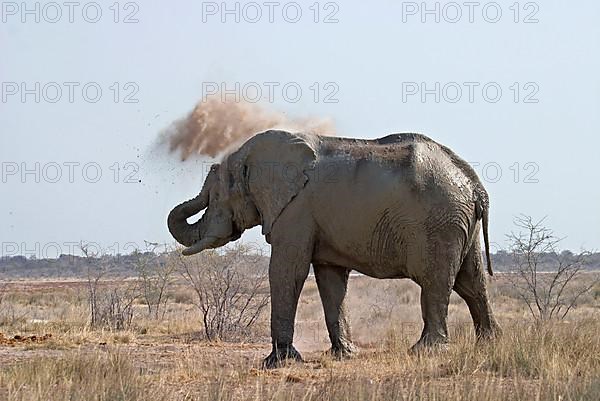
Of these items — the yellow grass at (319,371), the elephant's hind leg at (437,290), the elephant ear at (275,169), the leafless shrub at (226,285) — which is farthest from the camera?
the leafless shrub at (226,285)

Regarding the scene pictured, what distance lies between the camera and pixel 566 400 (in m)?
7.52

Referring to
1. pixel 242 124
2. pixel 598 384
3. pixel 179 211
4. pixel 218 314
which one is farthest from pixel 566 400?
pixel 218 314

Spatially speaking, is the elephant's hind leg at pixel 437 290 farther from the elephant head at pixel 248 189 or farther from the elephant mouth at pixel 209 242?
the elephant mouth at pixel 209 242

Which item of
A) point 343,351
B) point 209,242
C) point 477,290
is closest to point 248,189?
point 209,242

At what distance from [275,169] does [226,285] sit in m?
8.36

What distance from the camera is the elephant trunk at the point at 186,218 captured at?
13836 mm

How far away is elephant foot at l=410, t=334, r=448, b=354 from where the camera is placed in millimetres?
11786

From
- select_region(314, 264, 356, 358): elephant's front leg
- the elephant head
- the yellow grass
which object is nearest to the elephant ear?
the elephant head

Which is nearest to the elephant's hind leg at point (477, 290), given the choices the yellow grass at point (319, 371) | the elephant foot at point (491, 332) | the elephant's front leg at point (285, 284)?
the elephant foot at point (491, 332)

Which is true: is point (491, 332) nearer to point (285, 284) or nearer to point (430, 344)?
point (430, 344)

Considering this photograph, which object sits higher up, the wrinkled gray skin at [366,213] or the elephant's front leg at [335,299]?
the wrinkled gray skin at [366,213]

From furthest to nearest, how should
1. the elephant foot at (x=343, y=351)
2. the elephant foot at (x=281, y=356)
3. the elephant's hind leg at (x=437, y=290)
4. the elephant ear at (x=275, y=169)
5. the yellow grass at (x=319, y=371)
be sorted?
the elephant foot at (x=343, y=351)
the elephant ear at (x=275, y=169)
the elephant's hind leg at (x=437, y=290)
the elephant foot at (x=281, y=356)
the yellow grass at (x=319, y=371)

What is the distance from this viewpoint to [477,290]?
1309cm

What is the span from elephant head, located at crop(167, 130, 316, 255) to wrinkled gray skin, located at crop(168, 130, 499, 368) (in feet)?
0.05
